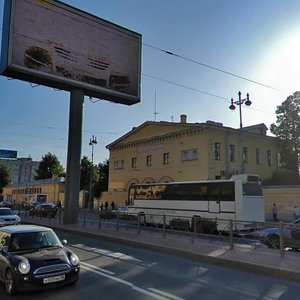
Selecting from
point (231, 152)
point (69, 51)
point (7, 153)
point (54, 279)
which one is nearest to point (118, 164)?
point (231, 152)

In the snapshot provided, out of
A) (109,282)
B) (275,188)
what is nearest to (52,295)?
(109,282)

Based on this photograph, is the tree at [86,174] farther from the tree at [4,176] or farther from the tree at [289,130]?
the tree at [289,130]

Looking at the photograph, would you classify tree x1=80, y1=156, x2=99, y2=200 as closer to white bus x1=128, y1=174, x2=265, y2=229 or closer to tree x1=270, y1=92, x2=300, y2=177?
tree x1=270, y1=92, x2=300, y2=177

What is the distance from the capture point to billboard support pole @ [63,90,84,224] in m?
28.3

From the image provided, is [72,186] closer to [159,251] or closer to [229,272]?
[159,251]

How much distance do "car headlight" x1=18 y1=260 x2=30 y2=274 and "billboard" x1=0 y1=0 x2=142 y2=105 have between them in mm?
19415

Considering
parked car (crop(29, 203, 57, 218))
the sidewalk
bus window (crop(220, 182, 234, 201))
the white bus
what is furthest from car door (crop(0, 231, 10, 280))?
parked car (crop(29, 203, 57, 218))

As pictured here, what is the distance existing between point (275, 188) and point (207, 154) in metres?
8.40

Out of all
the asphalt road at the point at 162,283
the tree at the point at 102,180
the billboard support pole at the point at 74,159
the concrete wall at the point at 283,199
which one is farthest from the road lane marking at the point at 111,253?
the tree at the point at 102,180

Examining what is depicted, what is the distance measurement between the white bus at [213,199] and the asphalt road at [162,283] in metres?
8.22

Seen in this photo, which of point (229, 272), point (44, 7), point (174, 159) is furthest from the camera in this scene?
point (174, 159)

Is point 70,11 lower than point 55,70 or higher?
higher

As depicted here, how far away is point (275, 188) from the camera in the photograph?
130 ft

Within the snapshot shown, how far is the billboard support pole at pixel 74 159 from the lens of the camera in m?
28.3
